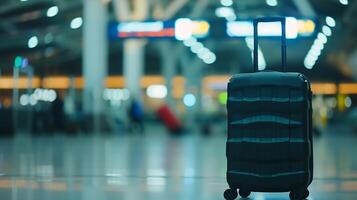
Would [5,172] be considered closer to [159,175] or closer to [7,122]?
[159,175]

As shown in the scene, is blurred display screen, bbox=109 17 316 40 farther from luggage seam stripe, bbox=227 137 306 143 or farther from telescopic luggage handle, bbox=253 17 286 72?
luggage seam stripe, bbox=227 137 306 143

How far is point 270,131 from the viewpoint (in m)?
6.56

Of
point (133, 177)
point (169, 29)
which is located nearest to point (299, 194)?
point (133, 177)

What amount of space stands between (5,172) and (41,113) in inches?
708

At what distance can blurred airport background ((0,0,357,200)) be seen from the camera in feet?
29.7

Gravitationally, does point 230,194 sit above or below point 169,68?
below

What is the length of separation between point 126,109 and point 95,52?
13.3ft

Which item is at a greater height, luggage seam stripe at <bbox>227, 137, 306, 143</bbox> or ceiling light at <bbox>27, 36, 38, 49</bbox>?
ceiling light at <bbox>27, 36, 38, 49</bbox>

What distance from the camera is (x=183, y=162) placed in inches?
495

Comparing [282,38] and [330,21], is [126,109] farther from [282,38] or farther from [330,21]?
[282,38]

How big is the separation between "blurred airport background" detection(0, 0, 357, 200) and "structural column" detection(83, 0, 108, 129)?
1.5 inches

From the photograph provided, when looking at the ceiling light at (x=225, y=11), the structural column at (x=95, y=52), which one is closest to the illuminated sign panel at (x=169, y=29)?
the structural column at (x=95, y=52)

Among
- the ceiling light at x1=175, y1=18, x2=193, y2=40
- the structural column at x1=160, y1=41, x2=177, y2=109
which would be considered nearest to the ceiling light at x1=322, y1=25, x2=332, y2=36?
the ceiling light at x1=175, y1=18, x2=193, y2=40

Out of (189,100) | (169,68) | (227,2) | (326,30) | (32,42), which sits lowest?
(189,100)
